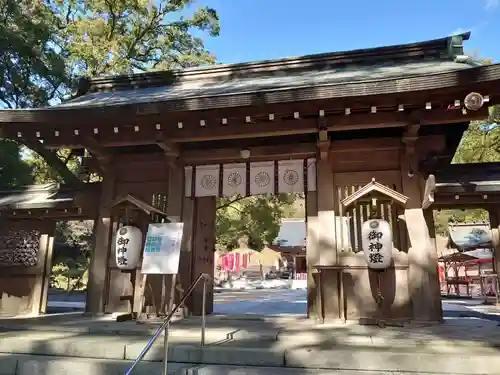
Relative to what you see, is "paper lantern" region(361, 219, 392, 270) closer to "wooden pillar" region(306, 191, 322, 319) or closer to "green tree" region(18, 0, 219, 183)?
"wooden pillar" region(306, 191, 322, 319)

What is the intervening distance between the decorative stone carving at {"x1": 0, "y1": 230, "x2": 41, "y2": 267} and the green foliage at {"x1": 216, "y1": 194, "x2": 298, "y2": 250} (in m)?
8.33

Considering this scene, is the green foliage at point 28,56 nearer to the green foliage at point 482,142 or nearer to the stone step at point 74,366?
the stone step at point 74,366

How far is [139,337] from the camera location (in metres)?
5.05

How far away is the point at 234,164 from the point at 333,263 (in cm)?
250

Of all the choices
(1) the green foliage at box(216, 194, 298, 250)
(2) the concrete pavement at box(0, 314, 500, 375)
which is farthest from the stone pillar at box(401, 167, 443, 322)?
(1) the green foliage at box(216, 194, 298, 250)

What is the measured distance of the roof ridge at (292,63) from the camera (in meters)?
7.82

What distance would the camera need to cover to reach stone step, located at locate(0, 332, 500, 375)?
12.6 ft

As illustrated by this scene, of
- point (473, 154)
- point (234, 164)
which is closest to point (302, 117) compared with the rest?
point (234, 164)

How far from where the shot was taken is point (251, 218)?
80.7 feet

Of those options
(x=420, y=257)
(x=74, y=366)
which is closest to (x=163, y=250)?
(x=74, y=366)

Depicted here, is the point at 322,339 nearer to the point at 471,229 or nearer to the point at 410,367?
the point at 410,367

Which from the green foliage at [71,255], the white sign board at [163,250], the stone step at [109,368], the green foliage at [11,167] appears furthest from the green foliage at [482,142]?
the green foliage at [11,167]

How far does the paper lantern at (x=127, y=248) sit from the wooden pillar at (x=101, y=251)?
2.69ft

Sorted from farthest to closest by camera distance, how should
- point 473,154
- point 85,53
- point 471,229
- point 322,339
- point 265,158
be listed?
1. point 473,154
2. point 471,229
3. point 85,53
4. point 265,158
5. point 322,339
